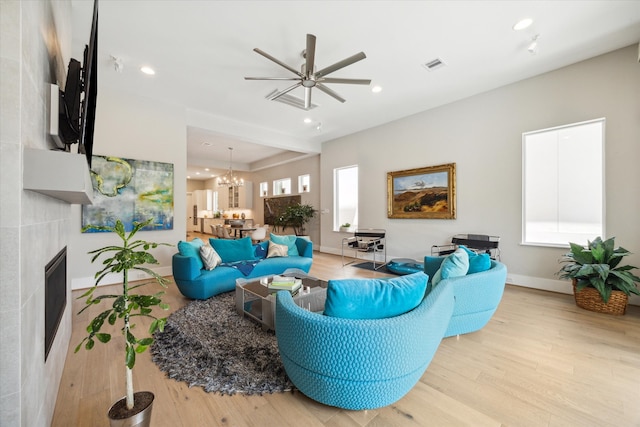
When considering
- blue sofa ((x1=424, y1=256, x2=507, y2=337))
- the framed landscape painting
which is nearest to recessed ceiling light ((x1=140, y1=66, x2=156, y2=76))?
blue sofa ((x1=424, y1=256, x2=507, y2=337))

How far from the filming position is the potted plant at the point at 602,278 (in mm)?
2887

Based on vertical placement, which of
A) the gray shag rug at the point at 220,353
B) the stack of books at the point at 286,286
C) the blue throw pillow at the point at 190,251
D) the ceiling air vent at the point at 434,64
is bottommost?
the gray shag rug at the point at 220,353

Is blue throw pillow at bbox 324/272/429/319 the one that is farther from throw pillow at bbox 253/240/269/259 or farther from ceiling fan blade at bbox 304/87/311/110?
throw pillow at bbox 253/240/269/259

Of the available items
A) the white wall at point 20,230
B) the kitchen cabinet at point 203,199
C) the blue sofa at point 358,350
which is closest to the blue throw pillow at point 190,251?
the white wall at point 20,230

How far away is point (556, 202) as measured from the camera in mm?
3902

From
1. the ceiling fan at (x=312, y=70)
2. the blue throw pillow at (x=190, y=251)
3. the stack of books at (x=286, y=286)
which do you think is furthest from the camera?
the blue throw pillow at (x=190, y=251)

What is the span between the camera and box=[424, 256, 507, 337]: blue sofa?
2.23 m

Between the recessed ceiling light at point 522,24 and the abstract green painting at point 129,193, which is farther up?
the recessed ceiling light at point 522,24

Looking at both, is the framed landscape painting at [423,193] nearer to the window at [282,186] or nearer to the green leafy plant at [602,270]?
the green leafy plant at [602,270]

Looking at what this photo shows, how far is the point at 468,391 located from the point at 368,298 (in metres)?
1.06

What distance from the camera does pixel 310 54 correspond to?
2697 millimetres

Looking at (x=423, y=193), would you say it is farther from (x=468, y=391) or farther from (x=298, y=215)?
(x=468, y=391)

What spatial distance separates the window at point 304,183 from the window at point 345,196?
124cm

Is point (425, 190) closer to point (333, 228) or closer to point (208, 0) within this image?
point (333, 228)
